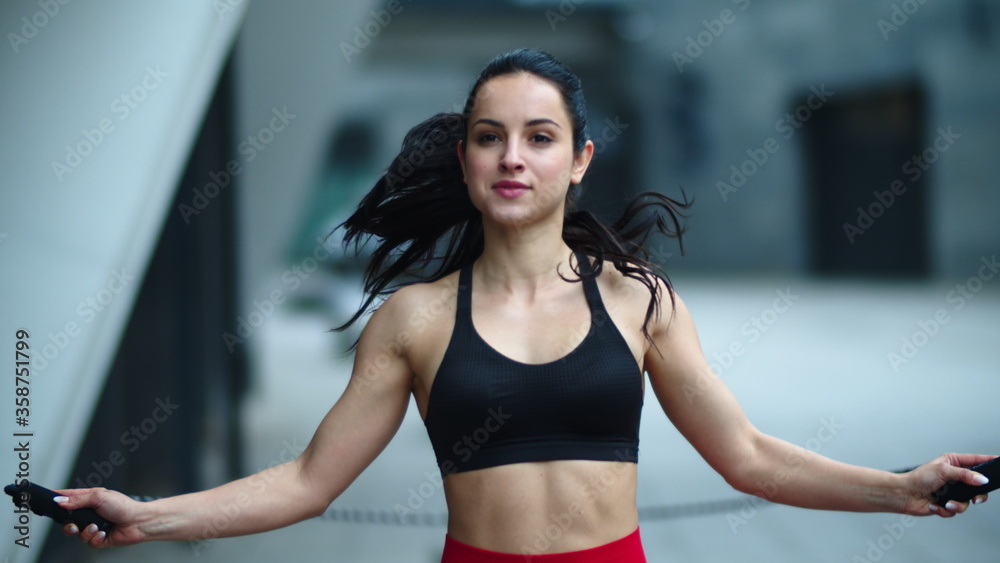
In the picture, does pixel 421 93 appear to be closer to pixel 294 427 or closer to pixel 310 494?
pixel 294 427

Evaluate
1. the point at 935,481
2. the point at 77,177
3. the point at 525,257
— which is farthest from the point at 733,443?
the point at 77,177

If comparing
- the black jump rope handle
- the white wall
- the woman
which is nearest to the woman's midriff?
the woman

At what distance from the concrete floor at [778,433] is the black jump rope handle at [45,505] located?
1068mm

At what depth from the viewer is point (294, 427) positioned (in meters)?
8.07

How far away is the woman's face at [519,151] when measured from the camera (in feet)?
6.18

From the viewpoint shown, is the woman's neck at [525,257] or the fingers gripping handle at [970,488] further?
the woman's neck at [525,257]

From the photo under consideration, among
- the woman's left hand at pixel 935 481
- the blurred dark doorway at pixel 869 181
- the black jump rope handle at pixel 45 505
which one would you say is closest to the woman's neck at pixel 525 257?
the woman's left hand at pixel 935 481

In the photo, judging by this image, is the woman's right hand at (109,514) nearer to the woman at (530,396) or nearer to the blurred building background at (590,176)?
the woman at (530,396)

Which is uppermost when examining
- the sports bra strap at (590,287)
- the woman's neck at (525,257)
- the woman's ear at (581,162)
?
the woman's ear at (581,162)

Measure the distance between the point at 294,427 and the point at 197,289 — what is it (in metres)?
2.72

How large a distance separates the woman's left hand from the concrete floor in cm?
158

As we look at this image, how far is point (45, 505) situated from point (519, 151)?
1091 mm

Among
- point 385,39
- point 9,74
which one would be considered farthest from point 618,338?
point 385,39

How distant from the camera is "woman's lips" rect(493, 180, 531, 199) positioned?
1.88 meters
